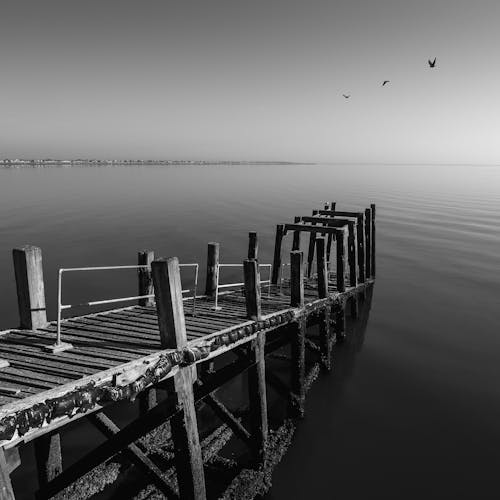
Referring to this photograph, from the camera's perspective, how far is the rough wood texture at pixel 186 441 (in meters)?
5.74

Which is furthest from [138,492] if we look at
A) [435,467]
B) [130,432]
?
[435,467]

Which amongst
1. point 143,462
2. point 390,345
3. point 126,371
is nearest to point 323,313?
point 390,345

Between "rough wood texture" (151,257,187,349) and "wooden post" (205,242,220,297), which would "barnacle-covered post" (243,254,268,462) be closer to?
"wooden post" (205,242,220,297)

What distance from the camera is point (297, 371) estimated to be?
32.3 ft

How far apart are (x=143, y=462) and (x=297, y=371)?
4.79 m

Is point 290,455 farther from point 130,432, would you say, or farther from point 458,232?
point 458,232

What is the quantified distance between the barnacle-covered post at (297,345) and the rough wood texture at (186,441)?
13.9ft

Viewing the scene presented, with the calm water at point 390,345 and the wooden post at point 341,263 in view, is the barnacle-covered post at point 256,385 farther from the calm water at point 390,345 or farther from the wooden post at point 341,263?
the wooden post at point 341,263

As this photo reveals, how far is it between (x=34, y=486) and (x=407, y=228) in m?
36.8

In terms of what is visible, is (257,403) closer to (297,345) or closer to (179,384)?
(297,345)

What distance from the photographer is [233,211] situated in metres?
45.7

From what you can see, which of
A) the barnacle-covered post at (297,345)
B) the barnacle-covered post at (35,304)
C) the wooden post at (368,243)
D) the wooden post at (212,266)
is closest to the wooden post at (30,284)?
the barnacle-covered post at (35,304)

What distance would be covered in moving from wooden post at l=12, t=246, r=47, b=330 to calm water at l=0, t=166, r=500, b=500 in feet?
11.9

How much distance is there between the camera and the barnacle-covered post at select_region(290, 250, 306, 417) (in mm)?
9711
